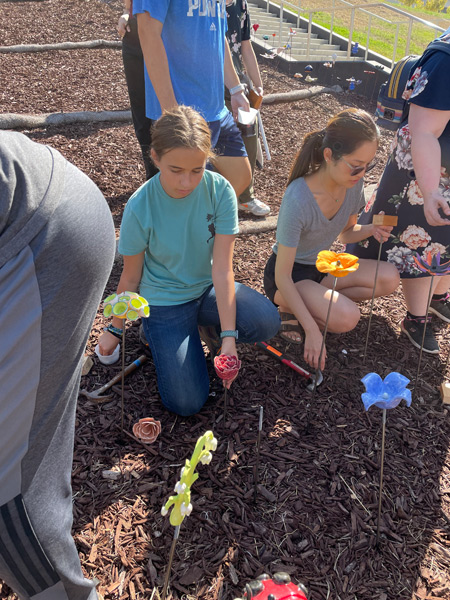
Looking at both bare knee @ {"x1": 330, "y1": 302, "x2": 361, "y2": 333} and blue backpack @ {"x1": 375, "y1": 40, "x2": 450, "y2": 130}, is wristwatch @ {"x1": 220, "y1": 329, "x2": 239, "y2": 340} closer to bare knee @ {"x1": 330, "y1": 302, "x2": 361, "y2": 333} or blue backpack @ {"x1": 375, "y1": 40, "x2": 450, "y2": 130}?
bare knee @ {"x1": 330, "y1": 302, "x2": 361, "y2": 333}

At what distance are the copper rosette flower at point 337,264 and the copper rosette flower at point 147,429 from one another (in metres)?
0.90

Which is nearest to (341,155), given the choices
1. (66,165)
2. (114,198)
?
(66,165)

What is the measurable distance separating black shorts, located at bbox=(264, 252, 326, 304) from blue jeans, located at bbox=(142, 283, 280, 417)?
0.29 m

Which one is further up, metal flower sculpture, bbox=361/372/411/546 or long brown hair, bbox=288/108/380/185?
long brown hair, bbox=288/108/380/185

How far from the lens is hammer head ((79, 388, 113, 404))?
7.56 ft

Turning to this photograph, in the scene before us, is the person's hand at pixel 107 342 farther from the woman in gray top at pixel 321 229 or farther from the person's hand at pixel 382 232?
the person's hand at pixel 382 232

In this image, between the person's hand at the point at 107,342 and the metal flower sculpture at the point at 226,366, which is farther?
the person's hand at the point at 107,342

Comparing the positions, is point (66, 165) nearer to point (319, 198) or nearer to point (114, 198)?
point (319, 198)

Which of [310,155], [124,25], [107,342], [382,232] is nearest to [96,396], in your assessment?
[107,342]

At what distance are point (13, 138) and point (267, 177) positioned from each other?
4.02 meters

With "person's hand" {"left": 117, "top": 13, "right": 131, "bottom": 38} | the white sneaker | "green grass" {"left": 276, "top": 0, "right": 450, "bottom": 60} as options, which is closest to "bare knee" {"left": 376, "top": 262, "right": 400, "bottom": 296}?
the white sneaker

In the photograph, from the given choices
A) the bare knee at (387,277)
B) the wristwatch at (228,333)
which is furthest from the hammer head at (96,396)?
the bare knee at (387,277)

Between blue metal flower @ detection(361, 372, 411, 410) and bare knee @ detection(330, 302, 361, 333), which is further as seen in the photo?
bare knee @ detection(330, 302, 361, 333)

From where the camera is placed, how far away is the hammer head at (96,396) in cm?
230
